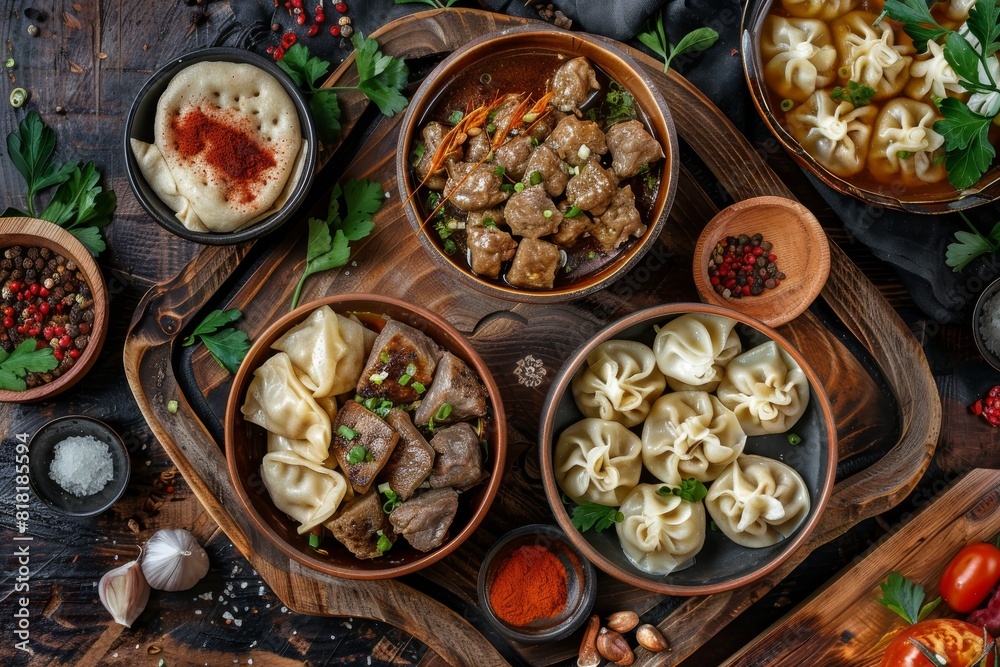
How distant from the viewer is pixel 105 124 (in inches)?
158

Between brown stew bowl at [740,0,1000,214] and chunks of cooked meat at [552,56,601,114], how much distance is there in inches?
31.3

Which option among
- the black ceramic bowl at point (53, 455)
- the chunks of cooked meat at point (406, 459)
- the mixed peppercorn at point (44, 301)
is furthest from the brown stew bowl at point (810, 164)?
the black ceramic bowl at point (53, 455)

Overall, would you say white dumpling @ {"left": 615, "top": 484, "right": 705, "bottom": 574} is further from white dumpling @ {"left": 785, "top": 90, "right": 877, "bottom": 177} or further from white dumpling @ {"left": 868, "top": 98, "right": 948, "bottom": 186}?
white dumpling @ {"left": 868, "top": 98, "right": 948, "bottom": 186}

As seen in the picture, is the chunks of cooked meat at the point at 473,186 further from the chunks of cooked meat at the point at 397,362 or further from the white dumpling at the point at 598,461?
the white dumpling at the point at 598,461

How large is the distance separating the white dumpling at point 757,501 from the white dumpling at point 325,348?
190 centimetres

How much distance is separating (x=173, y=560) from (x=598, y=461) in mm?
2207

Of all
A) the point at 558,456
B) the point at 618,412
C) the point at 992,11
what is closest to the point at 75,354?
the point at 558,456

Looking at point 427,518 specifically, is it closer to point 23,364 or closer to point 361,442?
point 361,442

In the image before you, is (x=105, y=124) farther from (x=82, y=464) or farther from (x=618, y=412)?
(x=618, y=412)

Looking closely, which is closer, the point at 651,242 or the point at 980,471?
the point at 651,242

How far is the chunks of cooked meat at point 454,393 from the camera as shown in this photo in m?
3.44

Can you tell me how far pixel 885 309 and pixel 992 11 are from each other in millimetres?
1478

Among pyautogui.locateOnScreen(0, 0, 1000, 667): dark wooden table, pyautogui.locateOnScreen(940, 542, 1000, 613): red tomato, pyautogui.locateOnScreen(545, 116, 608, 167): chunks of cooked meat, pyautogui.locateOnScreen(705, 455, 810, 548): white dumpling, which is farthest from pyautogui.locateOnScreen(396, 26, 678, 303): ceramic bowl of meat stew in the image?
pyautogui.locateOnScreen(940, 542, 1000, 613): red tomato

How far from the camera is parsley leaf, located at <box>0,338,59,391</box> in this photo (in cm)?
372
